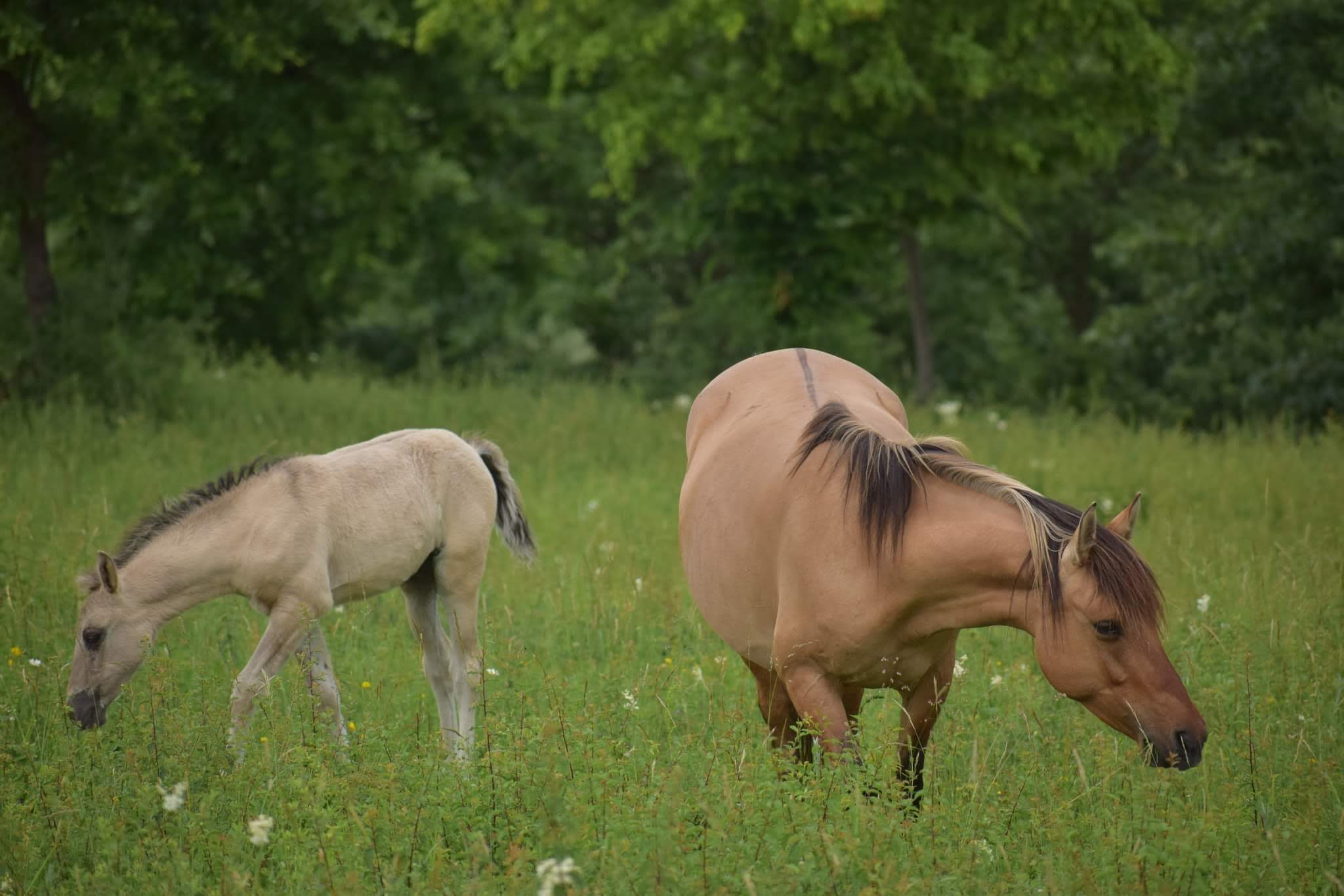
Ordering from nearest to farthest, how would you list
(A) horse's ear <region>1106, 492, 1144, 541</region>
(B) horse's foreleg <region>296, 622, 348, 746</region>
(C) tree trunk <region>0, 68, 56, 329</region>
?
(A) horse's ear <region>1106, 492, 1144, 541</region> → (B) horse's foreleg <region>296, 622, 348, 746</region> → (C) tree trunk <region>0, 68, 56, 329</region>

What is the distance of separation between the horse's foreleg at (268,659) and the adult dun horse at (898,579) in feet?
5.57

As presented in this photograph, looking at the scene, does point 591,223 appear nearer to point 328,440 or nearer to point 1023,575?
point 328,440

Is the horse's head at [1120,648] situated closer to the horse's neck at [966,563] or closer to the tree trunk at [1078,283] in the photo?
the horse's neck at [966,563]

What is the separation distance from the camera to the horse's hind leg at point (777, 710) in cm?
509

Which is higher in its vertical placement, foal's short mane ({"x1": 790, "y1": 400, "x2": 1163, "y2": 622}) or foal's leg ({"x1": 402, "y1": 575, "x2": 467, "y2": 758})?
foal's short mane ({"x1": 790, "y1": 400, "x2": 1163, "y2": 622})

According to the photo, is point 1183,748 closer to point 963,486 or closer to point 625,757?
point 963,486

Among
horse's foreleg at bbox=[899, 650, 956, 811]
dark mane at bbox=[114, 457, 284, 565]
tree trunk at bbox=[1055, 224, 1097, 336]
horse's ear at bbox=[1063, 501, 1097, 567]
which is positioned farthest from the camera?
tree trunk at bbox=[1055, 224, 1097, 336]

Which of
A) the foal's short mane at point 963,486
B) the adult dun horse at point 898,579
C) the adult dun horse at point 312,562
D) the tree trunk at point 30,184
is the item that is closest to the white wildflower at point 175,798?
the adult dun horse at point 312,562

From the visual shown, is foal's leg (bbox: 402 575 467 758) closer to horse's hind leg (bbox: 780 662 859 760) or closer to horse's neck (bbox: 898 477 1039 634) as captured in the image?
horse's hind leg (bbox: 780 662 859 760)

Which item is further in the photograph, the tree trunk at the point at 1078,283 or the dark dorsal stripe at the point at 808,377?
the tree trunk at the point at 1078,283

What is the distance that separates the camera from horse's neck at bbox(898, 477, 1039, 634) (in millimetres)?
4105

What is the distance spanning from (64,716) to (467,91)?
38.2ft

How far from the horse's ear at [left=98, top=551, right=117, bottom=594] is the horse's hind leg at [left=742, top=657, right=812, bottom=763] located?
2.55 metres

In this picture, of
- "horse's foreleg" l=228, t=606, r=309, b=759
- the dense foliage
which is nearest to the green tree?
the dense foliage
